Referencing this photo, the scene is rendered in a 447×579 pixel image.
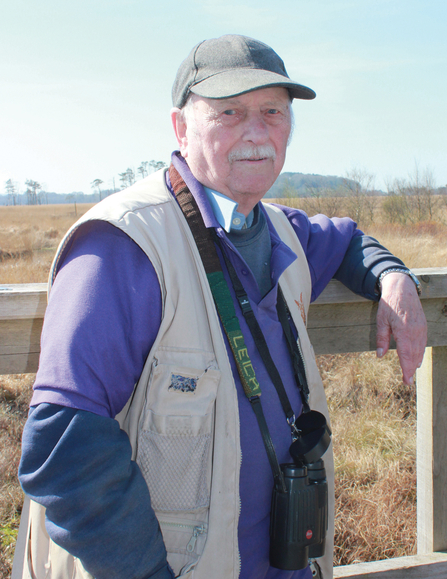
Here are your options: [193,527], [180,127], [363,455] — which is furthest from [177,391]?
[363,455]

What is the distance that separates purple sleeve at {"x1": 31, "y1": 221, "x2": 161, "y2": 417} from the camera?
960 millimetres

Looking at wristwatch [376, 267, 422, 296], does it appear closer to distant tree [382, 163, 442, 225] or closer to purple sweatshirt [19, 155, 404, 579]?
purple sweatshirt [19, 155, 404, 579]

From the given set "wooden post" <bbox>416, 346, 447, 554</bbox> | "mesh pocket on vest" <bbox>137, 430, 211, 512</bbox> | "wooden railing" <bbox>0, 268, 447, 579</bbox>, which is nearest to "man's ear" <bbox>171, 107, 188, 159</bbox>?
"wooden railing" <bbox>0, 268, 447, 579</bbox>

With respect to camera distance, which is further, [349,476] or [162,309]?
[349,476]

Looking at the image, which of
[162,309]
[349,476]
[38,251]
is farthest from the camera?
[38,251]

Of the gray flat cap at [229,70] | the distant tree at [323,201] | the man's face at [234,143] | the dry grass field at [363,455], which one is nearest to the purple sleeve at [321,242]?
the man's face at [234,143]

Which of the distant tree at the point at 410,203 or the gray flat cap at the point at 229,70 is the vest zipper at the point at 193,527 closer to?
the gray flat cap at the point at 229,70

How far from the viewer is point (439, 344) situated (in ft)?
5.96

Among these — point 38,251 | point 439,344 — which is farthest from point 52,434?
point 38,251

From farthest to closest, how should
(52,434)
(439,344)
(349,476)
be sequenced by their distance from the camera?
(349,476)
(439,344)
(52,434)

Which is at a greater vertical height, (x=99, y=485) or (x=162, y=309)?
(x=162, y=309)

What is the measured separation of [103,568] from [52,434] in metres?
0.30

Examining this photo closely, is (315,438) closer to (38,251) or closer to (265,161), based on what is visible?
(265,161)

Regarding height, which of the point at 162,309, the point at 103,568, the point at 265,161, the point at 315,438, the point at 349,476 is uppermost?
the point at 265,161
